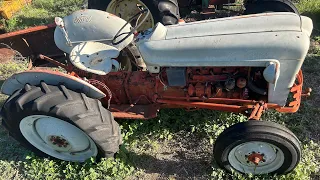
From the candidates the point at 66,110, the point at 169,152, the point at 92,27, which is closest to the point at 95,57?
the point at 92,27

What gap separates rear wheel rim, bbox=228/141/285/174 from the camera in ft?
9.70

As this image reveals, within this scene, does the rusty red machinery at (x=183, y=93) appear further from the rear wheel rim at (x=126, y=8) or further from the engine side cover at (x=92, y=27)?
the rear wheel rim at (x=126, y=8)

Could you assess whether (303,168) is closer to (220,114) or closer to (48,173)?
(220,114)

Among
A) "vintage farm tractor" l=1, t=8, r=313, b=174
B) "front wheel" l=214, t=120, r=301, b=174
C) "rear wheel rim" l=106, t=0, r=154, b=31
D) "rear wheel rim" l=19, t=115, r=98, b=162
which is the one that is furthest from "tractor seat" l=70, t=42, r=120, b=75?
"rear wheel rim" l=106, t=0, r=154, b=31

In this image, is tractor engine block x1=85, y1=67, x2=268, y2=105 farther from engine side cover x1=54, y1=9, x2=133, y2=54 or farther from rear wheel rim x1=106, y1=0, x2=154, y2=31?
rear wheel rim x1=106, y1=0, x2=154, y2=31

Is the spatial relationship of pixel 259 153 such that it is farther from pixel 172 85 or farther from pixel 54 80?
pixel 54 80

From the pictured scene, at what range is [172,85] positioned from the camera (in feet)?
10.6

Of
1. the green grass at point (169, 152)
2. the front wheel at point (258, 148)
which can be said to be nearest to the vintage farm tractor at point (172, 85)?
the front wheel at point (258, 148)

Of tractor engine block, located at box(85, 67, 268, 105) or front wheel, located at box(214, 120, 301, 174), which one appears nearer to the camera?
front wheel, located at box(214, 120, 301, 174)

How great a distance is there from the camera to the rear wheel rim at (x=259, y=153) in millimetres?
2957

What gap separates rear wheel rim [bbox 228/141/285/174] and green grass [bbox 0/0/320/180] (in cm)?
8

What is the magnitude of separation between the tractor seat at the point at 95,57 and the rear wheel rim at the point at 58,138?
21.3 inches

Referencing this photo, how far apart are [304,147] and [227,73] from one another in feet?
3.41

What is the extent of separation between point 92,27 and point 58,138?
3.58ft
